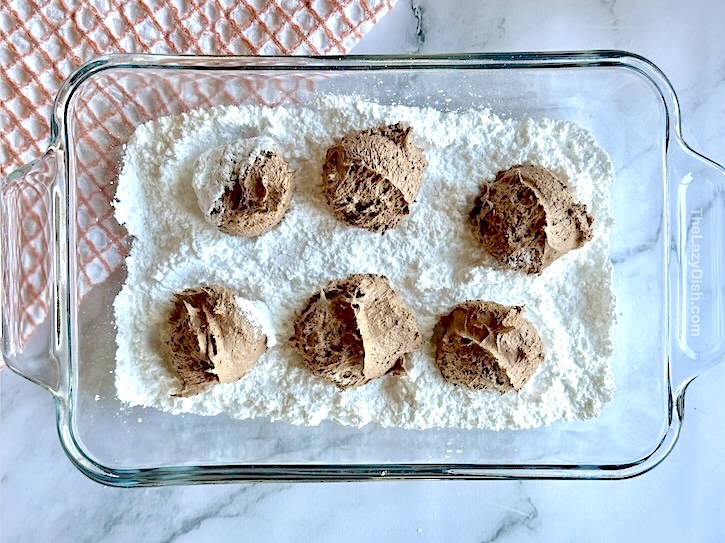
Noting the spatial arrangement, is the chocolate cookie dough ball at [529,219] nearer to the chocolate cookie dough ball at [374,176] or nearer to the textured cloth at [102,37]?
the chocolate cookie dough ball at [374,176]

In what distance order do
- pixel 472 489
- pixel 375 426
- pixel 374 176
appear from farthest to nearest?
pixel 472 489 → pixel 375 426 → pixel 374 176

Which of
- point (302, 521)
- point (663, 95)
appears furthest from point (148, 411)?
point (663, 95)

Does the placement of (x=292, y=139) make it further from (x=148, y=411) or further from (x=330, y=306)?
(x=148, y=411)

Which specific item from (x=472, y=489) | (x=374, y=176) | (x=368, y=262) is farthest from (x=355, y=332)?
(x=472, y=489)

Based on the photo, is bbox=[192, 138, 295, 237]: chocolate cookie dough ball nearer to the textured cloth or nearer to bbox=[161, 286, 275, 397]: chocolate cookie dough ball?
bbox=[161, 286, 275, 397]: chocolate cookie dough ball

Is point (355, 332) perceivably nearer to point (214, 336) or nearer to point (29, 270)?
point (214, 336)
